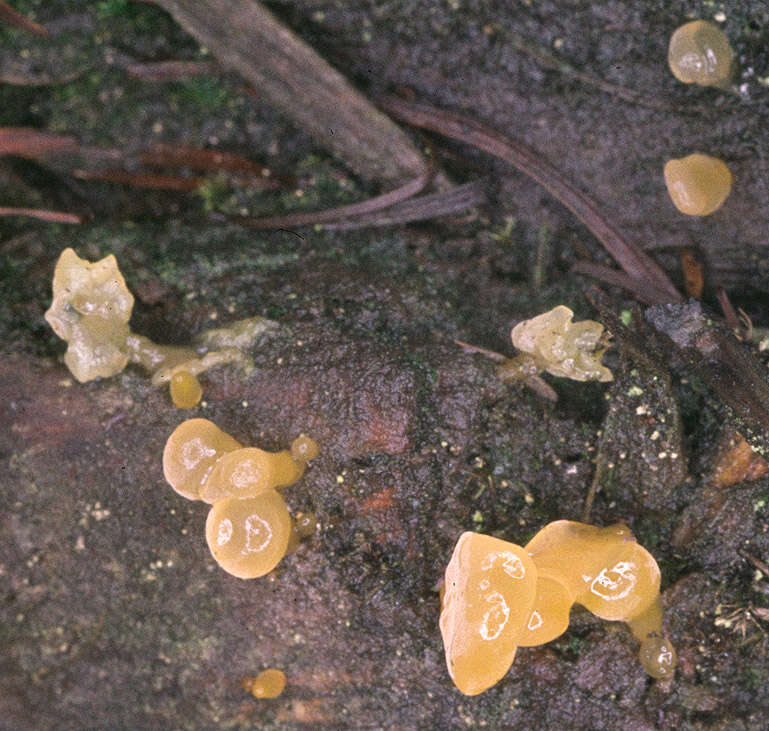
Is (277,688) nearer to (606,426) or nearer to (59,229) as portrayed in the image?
(606,426)

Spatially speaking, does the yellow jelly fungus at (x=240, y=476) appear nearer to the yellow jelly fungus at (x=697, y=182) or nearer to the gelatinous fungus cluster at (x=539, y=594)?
the gelatinous fungus cluster at (x=539, y=594)

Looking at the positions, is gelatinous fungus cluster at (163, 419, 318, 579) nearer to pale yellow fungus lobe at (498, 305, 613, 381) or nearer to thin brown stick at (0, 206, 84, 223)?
pale yellow fungus lobe at (498, 305, 613, 381)

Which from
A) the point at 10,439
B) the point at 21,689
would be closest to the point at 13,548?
the point at 10,439

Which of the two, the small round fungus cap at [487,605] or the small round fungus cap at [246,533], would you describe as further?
the small round fungus cap at [246,533]

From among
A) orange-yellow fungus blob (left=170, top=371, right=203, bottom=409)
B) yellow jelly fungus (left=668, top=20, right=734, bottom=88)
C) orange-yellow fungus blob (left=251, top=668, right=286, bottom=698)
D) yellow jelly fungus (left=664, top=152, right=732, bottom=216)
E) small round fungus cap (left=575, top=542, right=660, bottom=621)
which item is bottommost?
orange-yellow fungus blob (left=251, top=668, right=286, bottom=698)

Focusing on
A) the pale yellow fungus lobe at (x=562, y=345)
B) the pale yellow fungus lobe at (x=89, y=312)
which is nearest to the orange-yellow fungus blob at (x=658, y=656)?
the pale yellow fungus lobe at (x=562, y=345)

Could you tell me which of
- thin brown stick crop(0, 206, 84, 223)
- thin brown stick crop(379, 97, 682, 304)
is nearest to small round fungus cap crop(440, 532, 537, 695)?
thin brown stick crop(379, 97, 682, 304)
